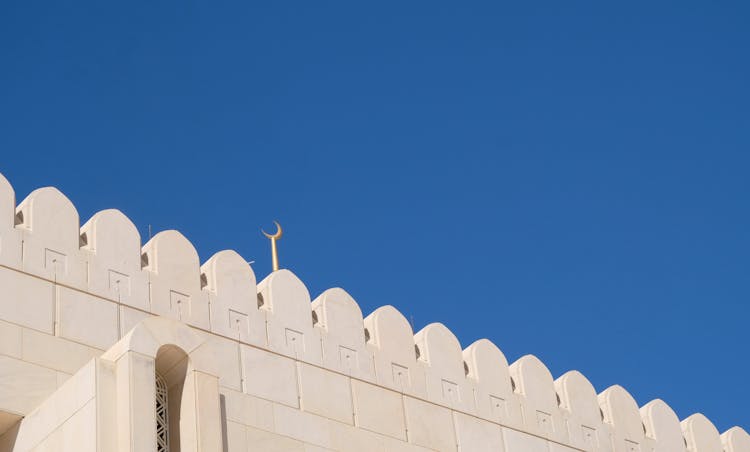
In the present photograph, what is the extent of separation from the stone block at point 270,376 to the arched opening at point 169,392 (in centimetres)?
176

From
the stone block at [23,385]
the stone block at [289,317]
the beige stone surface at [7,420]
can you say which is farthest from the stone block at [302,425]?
the beige stone surface at [7,420]

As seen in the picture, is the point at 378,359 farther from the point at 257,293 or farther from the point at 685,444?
the point at 685,444

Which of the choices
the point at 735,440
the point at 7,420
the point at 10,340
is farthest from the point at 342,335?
the point at 735,440

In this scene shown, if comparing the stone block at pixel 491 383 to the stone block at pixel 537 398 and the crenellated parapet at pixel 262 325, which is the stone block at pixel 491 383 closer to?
the crenellated parapet at pixel 262 325

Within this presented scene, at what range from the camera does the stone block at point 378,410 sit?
19125mm

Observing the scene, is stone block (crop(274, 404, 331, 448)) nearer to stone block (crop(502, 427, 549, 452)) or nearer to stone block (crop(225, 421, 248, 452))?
stone block (crop(225, 421, 248, 452))

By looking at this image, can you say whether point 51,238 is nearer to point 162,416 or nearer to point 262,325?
point 162,416

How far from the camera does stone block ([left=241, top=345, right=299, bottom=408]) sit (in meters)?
18.2

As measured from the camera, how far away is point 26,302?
664 inches

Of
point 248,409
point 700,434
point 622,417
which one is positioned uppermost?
point 700,434

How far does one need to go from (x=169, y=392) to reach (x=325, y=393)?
114 inches

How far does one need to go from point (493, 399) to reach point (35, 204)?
6.48 m

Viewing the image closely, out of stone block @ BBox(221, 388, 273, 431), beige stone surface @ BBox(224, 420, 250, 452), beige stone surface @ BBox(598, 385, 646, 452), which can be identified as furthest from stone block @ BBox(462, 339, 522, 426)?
beige stone surface @ BBox(224, 420, 250, 452)

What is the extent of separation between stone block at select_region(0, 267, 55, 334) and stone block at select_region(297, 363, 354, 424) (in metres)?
3.11
